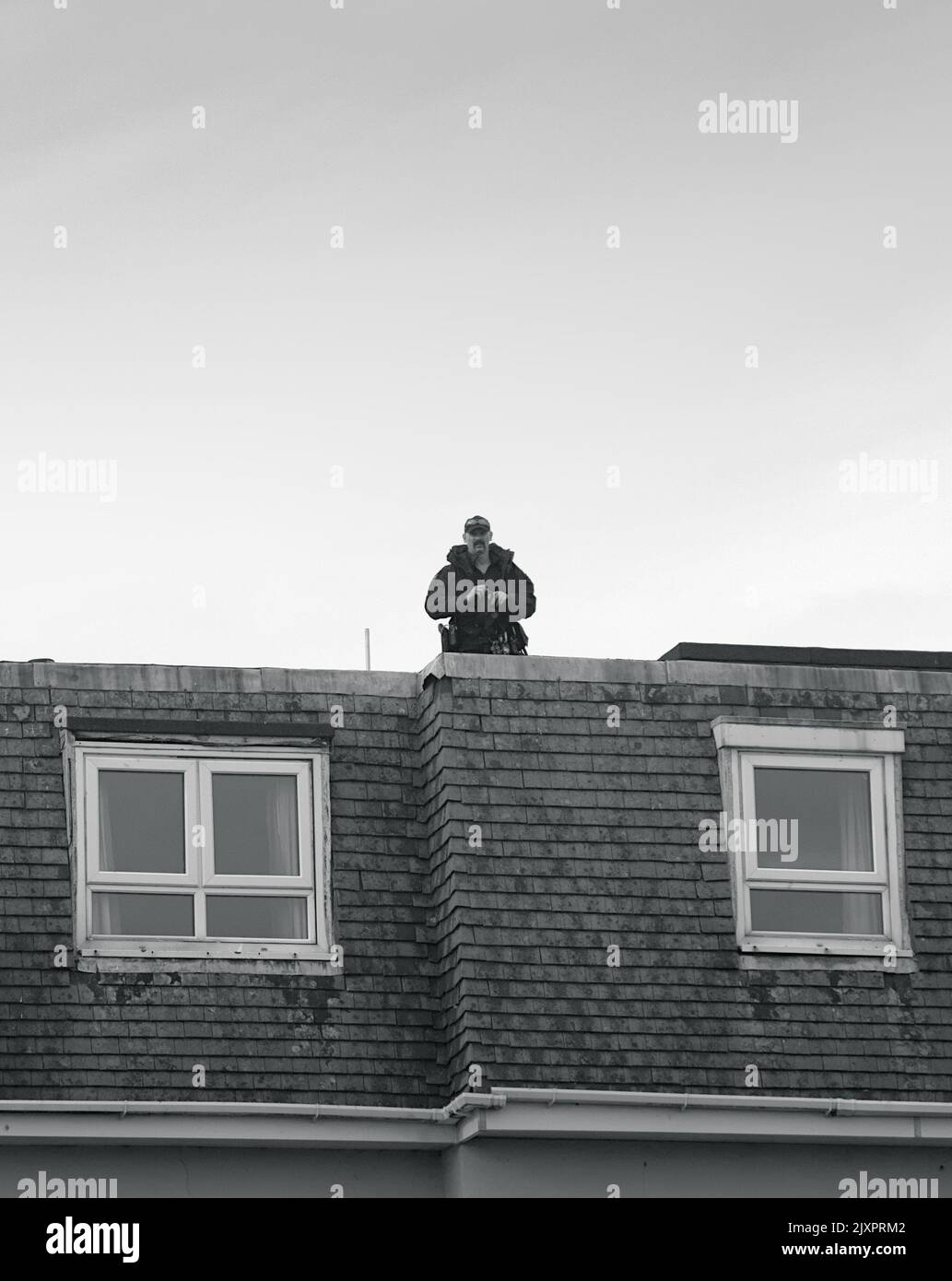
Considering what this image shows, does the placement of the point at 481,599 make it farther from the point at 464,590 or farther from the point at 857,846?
the point at 857,846

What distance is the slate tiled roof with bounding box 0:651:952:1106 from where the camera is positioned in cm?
2175

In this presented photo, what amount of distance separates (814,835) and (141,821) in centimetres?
500

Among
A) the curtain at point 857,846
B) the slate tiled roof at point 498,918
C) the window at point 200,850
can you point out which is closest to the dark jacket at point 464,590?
the slate tiled roof at point 498,918

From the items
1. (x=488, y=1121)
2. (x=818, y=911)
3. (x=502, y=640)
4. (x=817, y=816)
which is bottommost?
(x=488, y=1121)

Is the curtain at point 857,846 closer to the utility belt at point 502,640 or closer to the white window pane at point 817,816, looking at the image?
the white window pane at point 817,816

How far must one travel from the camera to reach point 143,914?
22.4 m

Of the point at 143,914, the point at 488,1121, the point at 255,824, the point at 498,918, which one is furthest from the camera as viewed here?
the point at 255,824

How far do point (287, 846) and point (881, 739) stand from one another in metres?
4.53

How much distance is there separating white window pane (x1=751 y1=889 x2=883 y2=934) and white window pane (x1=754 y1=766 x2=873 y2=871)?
0.21 metres

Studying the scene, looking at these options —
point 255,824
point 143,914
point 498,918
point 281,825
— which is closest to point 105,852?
point 143,914

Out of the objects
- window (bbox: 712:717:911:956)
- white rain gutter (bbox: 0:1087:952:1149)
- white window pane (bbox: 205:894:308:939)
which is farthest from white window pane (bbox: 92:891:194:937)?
window (bbox: 712:717:911:956)

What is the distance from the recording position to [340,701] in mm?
23234

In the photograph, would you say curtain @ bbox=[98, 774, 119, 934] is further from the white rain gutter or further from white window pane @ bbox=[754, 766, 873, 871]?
white window pane @ bbox=[754, 766, 873, 871]
